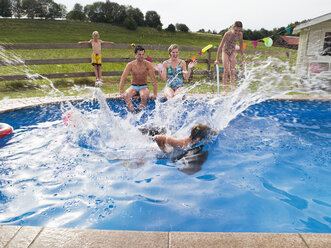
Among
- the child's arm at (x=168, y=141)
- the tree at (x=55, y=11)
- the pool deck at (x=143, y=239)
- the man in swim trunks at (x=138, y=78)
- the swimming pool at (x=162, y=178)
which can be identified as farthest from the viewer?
the tree at (x=55, y=11)

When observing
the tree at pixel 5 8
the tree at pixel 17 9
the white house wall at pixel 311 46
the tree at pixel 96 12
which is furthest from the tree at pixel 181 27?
the white house wall at pixel 311 46

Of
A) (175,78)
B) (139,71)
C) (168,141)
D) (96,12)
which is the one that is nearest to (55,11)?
(96,12)

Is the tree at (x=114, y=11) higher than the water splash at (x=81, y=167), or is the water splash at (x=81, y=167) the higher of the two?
the tree at (x=114, y=11)

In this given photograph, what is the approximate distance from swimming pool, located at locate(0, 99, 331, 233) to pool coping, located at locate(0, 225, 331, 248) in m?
0.74

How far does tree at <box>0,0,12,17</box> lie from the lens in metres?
30.1

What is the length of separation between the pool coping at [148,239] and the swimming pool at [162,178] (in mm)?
740

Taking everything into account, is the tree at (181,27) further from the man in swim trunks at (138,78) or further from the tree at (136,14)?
the man in swim trunks at (138,78)

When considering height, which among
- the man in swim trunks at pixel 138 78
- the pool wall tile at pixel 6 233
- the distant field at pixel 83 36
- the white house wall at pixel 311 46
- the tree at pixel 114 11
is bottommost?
the pool wall tile at pixel 6 233

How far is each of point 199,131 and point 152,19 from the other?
36.0m

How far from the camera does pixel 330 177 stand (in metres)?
3.67

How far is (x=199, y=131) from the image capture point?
357 cm

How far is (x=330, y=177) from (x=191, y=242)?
295cm

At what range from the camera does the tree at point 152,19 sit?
36062mm

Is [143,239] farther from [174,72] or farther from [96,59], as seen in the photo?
[96,59]
